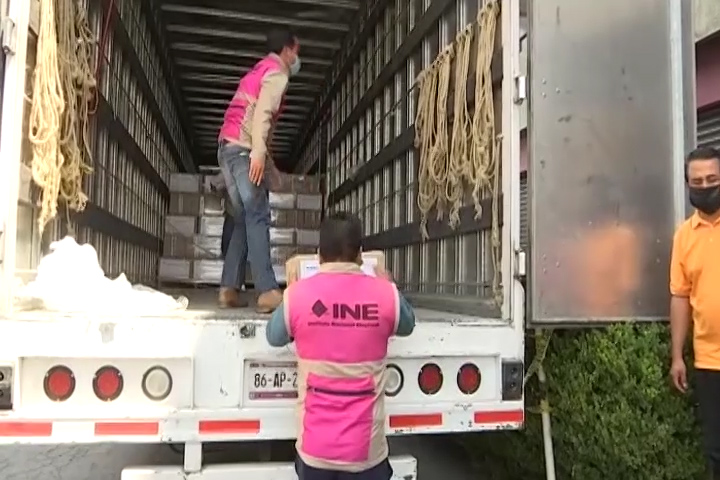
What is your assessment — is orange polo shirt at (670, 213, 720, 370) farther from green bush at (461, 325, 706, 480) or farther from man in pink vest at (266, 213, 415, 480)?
man in pink vest at (266, 213, 415, 480)

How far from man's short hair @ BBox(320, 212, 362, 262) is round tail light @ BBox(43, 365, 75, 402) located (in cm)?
101

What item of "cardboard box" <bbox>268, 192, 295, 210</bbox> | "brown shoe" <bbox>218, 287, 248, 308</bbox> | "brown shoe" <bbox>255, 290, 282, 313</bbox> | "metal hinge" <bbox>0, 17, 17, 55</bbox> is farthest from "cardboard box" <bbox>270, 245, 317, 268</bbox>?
"metal hinge" <bbox>0, 17, 17, 55</bbox>

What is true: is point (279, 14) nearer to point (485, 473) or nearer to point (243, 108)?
point (243, 108)

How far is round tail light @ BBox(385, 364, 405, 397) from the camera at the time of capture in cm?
291

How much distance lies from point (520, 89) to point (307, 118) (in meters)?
8.08

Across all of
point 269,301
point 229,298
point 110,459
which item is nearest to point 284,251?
point 110,459

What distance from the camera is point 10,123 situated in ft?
8.82

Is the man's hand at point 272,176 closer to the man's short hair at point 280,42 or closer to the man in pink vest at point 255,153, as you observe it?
the man in pink vest at point 255,153

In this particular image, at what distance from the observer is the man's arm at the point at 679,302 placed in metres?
3.23

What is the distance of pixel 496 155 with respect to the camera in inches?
136

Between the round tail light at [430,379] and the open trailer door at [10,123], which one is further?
the round tail light at [430,379]

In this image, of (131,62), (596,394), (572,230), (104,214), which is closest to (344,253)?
(572,230)

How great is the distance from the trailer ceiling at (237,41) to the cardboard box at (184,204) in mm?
1556

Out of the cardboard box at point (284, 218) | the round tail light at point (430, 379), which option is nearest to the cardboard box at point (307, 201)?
the cardboard box at point (284, 218)
